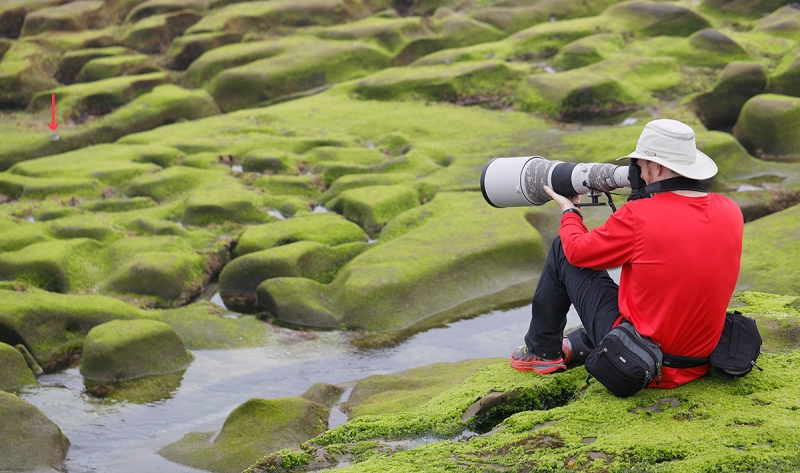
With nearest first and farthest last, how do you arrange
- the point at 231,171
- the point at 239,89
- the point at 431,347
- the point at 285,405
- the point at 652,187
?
the point at 652,187, the point at 285,405, the point at 431,347, the point at 231,171, the point at 239,89

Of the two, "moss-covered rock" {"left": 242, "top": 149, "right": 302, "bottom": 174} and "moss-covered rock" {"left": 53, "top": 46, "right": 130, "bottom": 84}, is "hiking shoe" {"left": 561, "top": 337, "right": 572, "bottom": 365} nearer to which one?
"moss-covered rock" {"left": 242, "top": 149, "right": 302, "bottom": 174}

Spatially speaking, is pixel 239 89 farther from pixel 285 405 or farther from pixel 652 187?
pixel 652 187

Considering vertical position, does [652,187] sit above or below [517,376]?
above

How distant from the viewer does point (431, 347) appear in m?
13.7

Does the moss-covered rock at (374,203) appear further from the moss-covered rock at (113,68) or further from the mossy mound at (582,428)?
the moss-covered rock at (113,68)

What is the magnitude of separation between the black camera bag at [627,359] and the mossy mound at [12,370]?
9642mm

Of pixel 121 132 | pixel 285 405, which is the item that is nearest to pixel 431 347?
pixel 285 405

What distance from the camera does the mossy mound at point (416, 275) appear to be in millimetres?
14641

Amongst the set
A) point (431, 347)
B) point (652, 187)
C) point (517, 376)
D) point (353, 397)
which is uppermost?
point (652, 187)

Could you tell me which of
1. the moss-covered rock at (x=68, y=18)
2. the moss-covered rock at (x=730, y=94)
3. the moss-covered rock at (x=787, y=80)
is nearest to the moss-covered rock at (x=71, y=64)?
the moss-covered rock at (x=68, y=18)

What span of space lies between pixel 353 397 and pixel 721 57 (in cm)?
2346

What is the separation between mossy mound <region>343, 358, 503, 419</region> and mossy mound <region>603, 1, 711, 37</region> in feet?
82.7

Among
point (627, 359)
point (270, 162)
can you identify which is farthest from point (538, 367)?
point (270, 162)

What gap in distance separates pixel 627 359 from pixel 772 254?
29.4 feet
